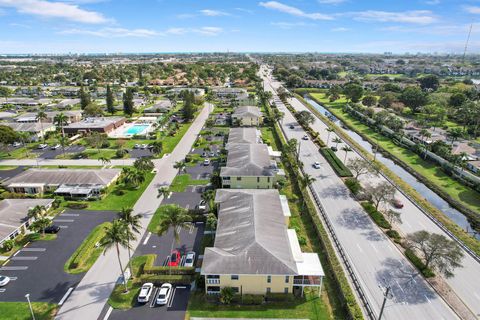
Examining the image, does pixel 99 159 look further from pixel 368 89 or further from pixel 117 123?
pixel 368 89

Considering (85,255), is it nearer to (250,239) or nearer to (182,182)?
(250,239)

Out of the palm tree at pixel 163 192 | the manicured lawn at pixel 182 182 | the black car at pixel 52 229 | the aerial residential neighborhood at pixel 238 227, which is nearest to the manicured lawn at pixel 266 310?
the aerial residential neighborhood at pixel 238 227

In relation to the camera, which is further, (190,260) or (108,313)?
(190,260)

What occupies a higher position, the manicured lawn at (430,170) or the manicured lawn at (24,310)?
the manicured lawn at (430,170)

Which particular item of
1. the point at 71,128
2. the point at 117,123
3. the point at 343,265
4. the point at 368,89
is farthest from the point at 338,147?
the point at 368,89

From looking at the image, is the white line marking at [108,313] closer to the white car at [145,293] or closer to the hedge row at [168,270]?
the white car at [145,293]

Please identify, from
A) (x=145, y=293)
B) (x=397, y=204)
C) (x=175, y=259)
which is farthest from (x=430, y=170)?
(x=145, y=293)
